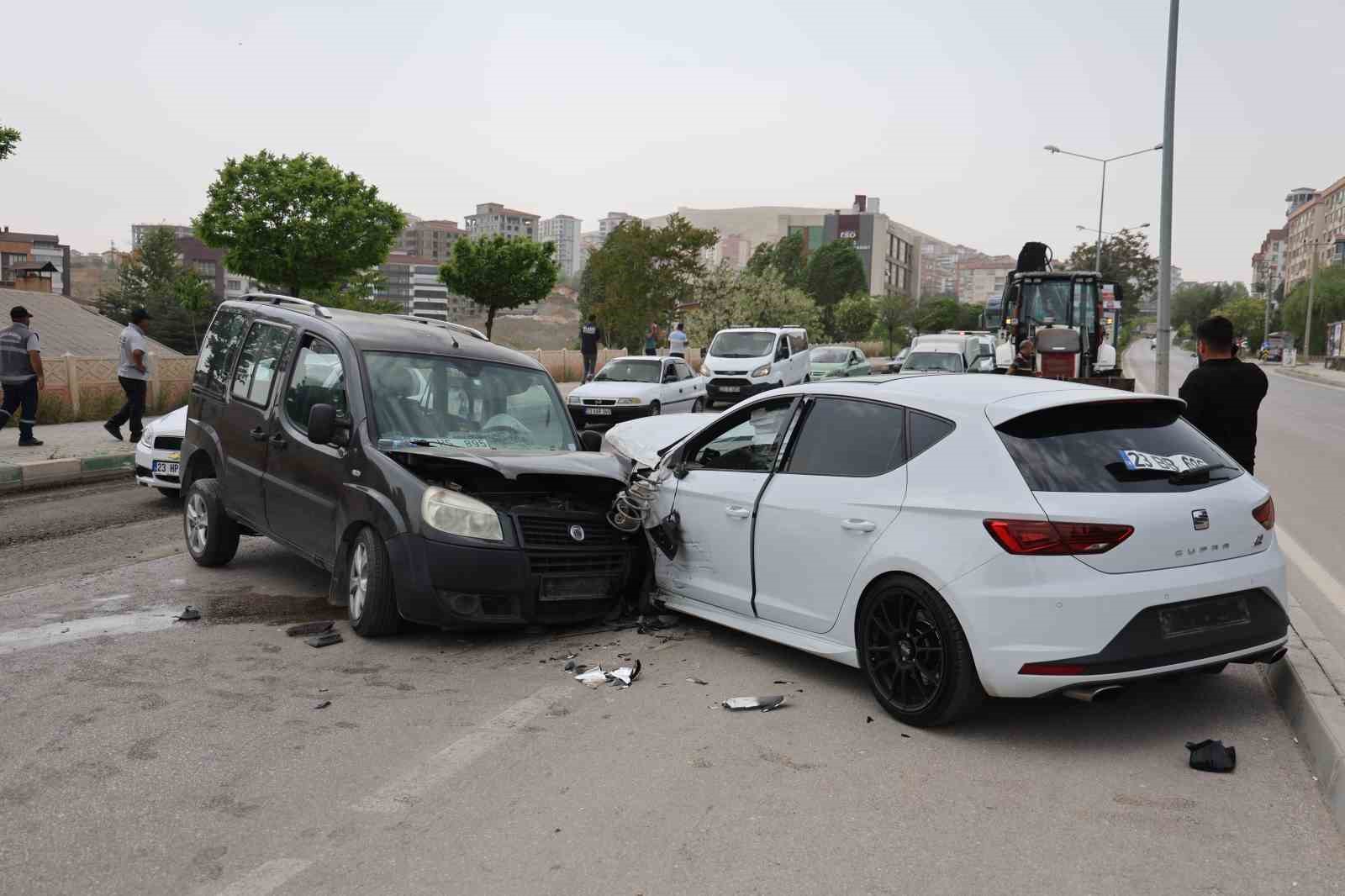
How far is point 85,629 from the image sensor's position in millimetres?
6293

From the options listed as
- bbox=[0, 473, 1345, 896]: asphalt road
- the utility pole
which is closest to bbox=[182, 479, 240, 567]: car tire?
bbox=[0, 473, 1345, 896]: asphalt road

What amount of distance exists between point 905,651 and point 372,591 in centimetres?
299

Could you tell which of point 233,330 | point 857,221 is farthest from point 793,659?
point 857,221

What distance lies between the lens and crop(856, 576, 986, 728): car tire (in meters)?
4.54

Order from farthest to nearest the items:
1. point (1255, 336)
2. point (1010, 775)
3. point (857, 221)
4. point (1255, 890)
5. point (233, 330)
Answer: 1. point (857, 221)
2. point (1255, 336)
3. point (233, 330)
4. point (1010, 775)
5. point (1255, 890)

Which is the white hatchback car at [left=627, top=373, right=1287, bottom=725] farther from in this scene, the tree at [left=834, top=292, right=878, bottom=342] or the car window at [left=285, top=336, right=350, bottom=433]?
the tree at [left=834, top=292, right=878, bottom=342]

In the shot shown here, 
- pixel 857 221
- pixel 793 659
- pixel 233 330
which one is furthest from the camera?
pixel 857 221

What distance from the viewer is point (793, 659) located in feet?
19.4

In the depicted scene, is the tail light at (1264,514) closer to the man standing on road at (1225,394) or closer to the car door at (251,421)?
the man standing on road at (1225,394)

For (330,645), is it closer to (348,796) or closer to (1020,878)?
(348,796)

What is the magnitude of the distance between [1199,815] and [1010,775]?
0.68 meters

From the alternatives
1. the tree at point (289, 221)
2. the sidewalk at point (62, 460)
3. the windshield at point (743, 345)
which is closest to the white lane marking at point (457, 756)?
the sidewalk at point (62, 460)

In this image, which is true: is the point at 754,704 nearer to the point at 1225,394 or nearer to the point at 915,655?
the point at 915,655

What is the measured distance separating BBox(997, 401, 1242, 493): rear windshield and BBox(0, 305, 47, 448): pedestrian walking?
45.9 feet
